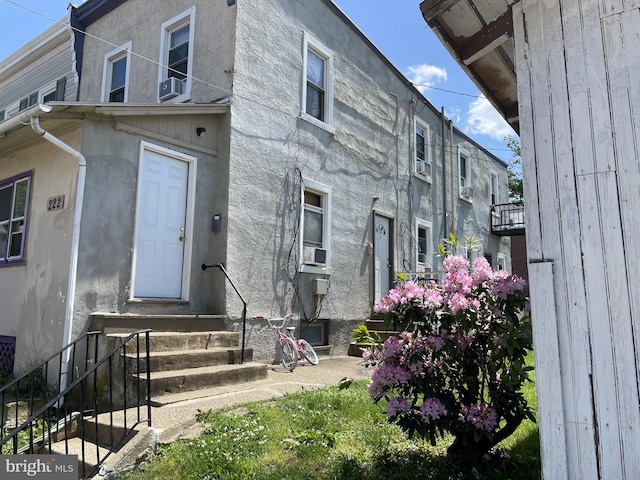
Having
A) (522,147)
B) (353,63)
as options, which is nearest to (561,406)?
(522,147)

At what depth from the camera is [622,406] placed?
2389 millimetres

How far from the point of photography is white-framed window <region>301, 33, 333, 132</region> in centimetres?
938

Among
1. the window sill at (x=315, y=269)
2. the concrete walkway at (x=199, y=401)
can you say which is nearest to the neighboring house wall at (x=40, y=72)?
the window sill at (x=315, y=269)

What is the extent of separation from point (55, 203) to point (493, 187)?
15717mm

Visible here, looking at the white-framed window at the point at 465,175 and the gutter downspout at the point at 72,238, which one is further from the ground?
the white-framed window at the point at 465,175

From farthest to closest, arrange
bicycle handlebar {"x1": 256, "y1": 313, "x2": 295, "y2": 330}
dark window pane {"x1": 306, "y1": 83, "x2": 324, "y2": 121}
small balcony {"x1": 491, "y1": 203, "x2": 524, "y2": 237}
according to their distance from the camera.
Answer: small balcony {"x1": 491, "y1": 203, "x2": 524, "y2": 237}
dark window pane {"x1": 306, "y1": 83, "x2": 324, "y2": 121}
bicycle handlebar {"x1": 256, "y1": 313, "x2": 295, "y2": 330}

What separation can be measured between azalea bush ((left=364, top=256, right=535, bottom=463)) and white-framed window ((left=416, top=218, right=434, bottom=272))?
30.6 feet

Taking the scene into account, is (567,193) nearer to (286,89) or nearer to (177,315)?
(177,315)

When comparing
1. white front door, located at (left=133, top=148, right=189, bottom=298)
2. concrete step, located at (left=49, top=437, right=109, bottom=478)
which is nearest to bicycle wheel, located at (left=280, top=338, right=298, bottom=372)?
white front door, located at (left=133, top=148, right=189, bottom=298)

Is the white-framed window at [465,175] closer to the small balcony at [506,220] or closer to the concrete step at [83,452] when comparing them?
the small balcony at [506,220]

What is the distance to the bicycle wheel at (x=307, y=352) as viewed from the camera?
788cm

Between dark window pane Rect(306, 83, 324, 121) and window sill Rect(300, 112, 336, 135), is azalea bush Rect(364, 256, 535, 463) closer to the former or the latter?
window sill Rect(300, 112, 336, 135)

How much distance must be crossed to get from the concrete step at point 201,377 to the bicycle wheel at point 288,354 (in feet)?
2.99

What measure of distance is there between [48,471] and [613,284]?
406 centimetres
